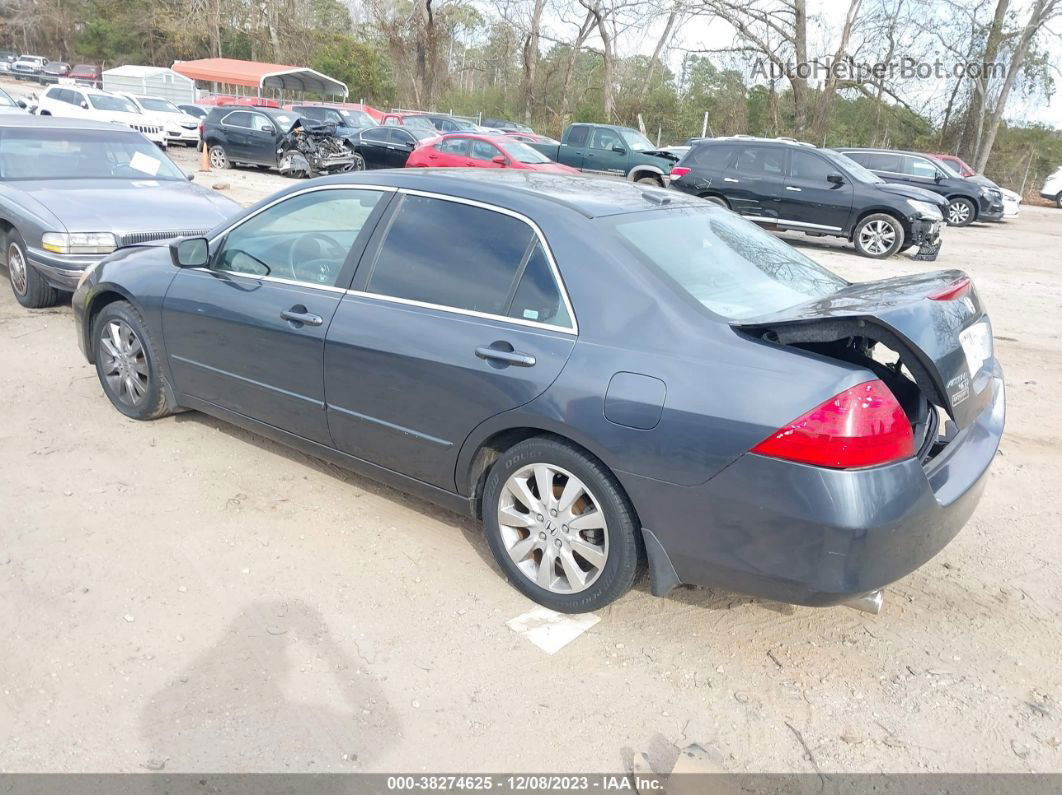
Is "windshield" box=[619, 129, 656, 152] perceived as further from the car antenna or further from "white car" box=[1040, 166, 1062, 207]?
"white car" box=[1040, 166, 1062, 207]

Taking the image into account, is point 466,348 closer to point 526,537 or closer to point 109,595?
point 526,537

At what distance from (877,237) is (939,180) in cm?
789

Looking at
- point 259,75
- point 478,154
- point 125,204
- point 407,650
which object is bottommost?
point 407,650

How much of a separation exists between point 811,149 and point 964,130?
23.8 metres

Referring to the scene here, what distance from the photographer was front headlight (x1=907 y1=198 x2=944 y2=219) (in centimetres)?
1314

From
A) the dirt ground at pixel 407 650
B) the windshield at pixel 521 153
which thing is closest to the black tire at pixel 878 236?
the windshield at pixel 521 153

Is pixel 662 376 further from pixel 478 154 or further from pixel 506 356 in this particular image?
pixel 478 154

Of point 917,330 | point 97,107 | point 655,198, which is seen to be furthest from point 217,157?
point 917,330

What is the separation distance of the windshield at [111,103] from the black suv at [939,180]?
1975 cm

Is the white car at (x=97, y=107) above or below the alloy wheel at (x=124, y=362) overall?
above

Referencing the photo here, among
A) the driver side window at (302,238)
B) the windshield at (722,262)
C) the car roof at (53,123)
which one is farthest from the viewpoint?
the car roof at (53,123)

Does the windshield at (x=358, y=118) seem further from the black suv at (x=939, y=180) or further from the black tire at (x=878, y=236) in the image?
the black tire at (x=878, y=236)

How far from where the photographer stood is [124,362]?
16.1 ft

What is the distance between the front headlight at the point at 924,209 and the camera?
1314 cm
